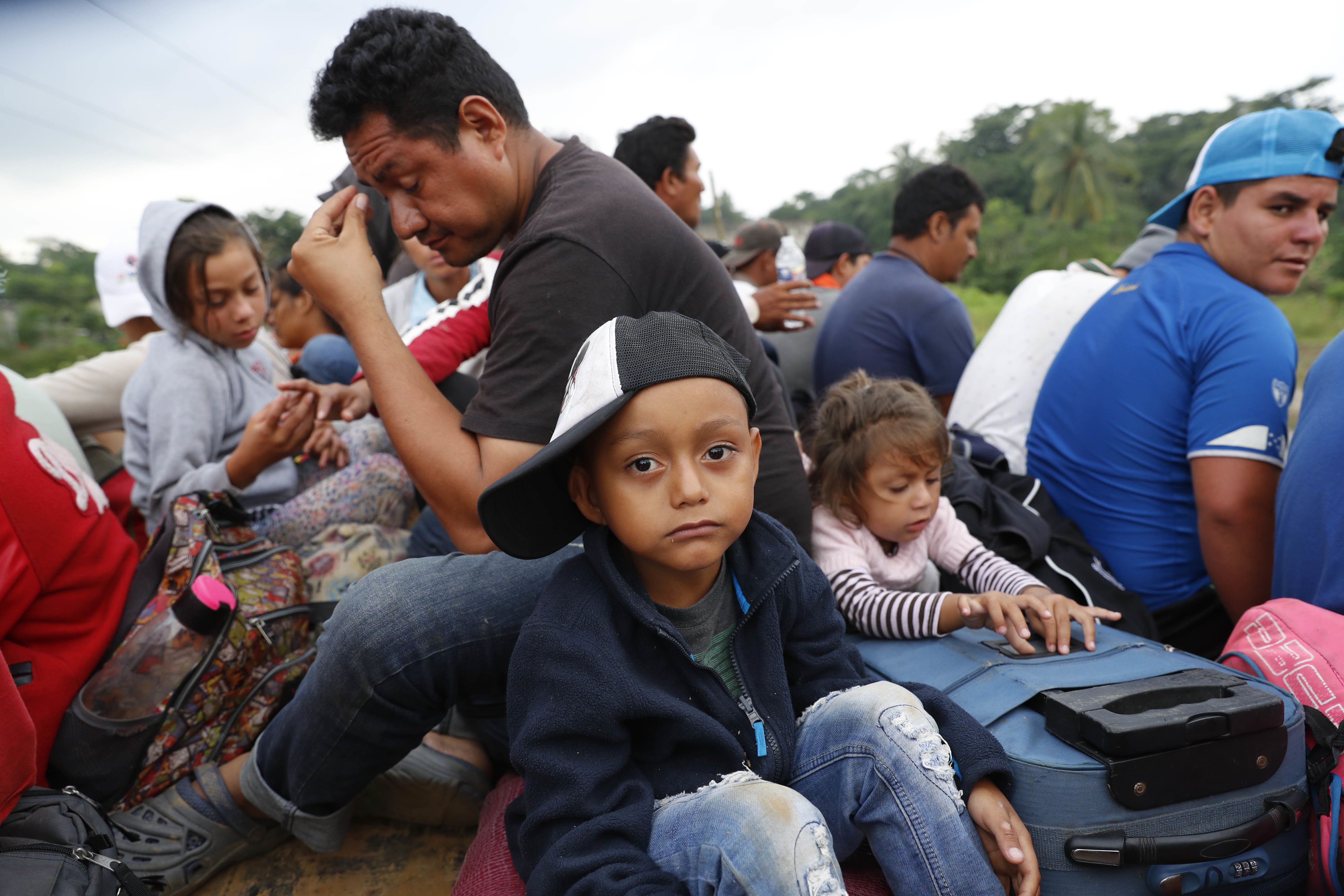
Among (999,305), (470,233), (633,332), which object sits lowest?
(999,305)

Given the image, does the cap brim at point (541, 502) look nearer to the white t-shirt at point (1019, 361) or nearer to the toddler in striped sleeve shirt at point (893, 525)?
the toddler in striped sleeve shirt at point (893, 525)

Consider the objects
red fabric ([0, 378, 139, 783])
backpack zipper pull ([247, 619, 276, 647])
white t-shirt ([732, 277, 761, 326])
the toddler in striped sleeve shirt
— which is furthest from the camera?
white t-shirt ([732, 277, 761, 326])

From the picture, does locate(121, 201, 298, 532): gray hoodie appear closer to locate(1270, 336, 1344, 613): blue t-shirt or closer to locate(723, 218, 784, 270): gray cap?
locate(1270, 336, 1344, 613): blue t-shirt

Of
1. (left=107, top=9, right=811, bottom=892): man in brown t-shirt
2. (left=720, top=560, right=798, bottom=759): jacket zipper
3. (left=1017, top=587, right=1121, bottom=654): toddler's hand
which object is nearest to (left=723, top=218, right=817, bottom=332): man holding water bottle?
(left=107, top=9, right=811, bottom=892): man in brown t-shirt

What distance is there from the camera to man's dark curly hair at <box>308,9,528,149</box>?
6.15ft

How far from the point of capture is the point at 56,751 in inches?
73.2

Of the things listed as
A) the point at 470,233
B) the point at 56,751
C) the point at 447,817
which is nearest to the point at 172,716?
the point at 56,751

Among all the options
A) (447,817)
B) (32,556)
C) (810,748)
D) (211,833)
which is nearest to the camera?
(810,748)

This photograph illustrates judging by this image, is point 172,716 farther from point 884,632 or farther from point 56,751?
point 884,632

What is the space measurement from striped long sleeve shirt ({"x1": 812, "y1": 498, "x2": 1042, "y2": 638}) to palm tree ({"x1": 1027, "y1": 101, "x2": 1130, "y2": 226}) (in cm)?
5267

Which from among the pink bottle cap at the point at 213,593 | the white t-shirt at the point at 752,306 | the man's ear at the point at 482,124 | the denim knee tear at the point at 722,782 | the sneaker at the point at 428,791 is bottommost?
the sneaker at the point at 428,791

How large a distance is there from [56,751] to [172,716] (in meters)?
0.23

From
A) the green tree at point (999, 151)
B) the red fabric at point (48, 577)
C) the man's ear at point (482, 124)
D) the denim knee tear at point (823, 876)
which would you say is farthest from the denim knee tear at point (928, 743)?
the green tree at point (999, 151)

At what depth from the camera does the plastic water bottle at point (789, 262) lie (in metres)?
7.23
